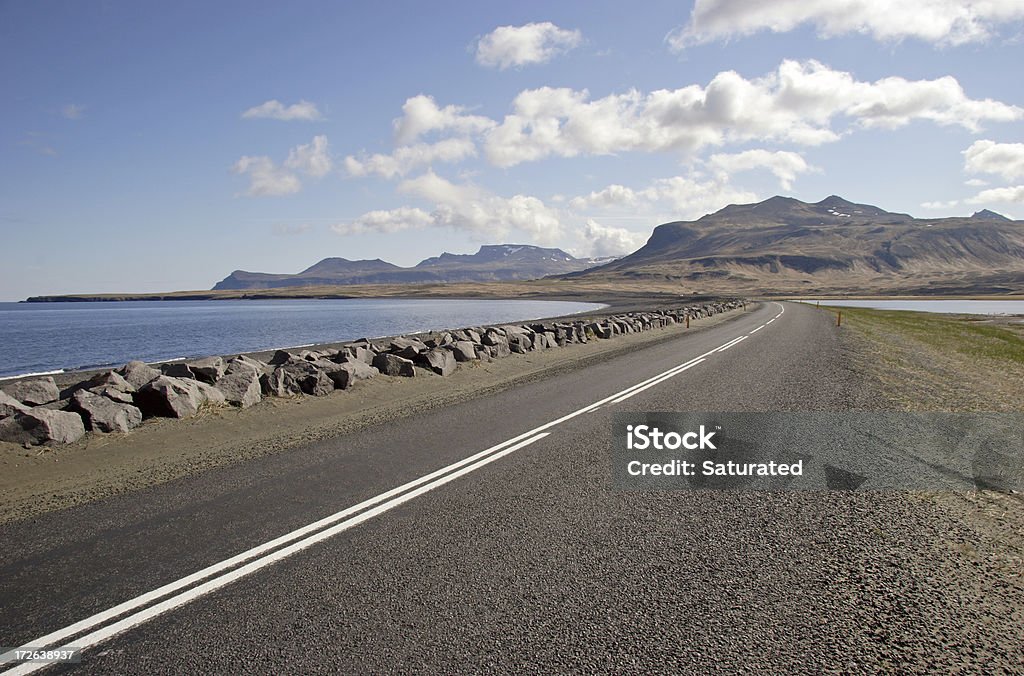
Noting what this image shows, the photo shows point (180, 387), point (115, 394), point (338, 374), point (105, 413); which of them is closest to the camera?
point (105, 413)

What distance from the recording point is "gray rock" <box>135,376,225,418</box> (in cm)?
1078

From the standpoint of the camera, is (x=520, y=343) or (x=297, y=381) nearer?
(x=297, y=381)

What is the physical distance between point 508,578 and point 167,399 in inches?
Result: 346

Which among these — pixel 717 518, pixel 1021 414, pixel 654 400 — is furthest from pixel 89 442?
pixel 1021 414

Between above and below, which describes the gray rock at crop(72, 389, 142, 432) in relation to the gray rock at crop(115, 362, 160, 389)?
below

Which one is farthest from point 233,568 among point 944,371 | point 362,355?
point 944,371

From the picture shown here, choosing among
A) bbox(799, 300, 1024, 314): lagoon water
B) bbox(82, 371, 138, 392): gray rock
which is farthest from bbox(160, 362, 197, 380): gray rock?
bbox(799, 300, 1024, 314): lagoon water

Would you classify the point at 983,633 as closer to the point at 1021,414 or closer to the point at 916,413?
the point at 916,413

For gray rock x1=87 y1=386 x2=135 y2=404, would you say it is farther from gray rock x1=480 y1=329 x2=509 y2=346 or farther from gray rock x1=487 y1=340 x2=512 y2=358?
gray rock x1=480 y1=329 x2=509 y2=346

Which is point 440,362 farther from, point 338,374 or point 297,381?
point 297,381

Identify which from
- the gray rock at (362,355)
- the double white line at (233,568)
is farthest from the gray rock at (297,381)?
the double white line at (233,568)

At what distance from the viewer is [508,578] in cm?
446

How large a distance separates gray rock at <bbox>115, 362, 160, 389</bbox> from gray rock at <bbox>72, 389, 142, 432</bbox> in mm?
2365

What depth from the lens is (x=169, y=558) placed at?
196 inches
